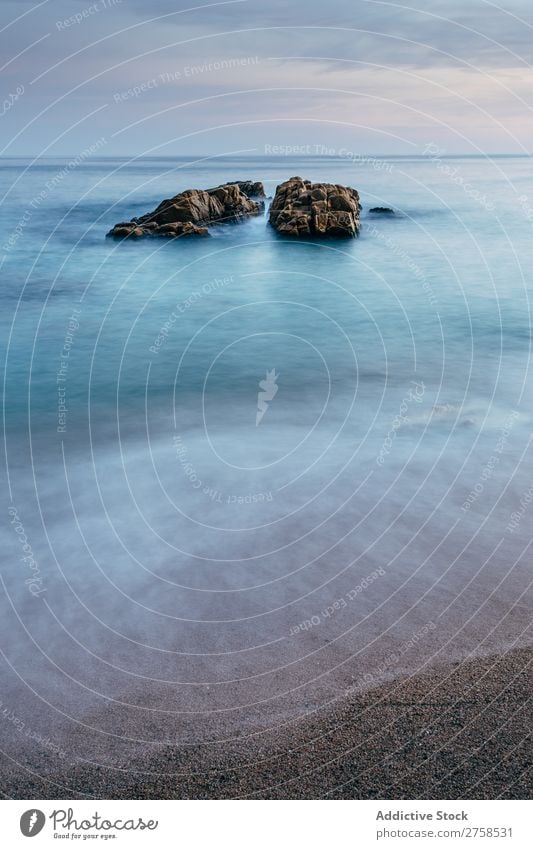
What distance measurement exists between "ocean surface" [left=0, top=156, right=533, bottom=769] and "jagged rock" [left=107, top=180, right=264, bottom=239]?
8.16 ft

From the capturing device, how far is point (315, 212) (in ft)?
106

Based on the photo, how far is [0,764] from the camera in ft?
25.0

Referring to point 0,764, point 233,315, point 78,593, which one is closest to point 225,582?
point 78,593

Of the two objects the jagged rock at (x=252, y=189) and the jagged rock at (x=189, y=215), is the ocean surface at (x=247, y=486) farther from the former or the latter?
the jagged rock at (x=252, y=189)

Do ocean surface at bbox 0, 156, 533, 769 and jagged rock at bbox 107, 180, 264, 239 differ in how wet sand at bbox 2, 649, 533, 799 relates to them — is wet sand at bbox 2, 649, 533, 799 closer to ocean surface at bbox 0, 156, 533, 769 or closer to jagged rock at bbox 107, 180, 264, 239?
ocean surface at bbox 0, 156, 533, 769

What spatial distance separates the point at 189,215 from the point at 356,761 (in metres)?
29.3

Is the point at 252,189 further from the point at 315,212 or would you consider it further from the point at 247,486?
the point at 247,486

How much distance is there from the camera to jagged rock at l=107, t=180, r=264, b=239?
33.4 meters

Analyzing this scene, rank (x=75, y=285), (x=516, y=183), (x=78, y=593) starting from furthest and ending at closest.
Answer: (x=516, y=183) < (x=75, y=285) < (x=78, y=593)

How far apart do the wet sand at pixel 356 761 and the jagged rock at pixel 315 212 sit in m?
26.4

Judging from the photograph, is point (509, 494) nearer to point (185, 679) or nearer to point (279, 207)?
point (185, 679)

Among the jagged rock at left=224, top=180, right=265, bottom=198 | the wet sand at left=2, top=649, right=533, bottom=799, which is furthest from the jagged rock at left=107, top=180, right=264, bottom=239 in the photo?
the wet sand at left=2, top=649, right=533, bottom=799

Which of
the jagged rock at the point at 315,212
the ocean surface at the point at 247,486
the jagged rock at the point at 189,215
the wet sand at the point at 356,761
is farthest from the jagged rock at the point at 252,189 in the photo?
the wet sand at the point at 356,761

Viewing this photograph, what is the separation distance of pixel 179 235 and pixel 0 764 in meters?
27.8
